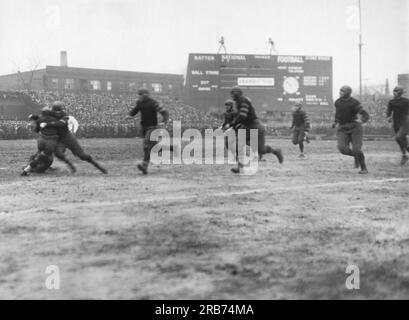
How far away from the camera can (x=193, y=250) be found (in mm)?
4352

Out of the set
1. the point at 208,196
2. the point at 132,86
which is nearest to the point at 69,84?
the point at 132,86

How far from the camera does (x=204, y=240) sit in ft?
15.5

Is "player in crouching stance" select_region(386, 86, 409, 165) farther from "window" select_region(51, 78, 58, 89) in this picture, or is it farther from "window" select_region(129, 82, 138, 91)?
"window" select_region(129, 82, 138, 91)

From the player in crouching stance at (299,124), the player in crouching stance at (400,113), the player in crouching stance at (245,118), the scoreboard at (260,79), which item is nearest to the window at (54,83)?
the scoreboard at (260,79)

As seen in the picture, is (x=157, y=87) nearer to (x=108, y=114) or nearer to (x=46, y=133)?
(x=108, y=114)

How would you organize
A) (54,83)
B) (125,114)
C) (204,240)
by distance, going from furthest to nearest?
(54,83)
(125,114)
(204,240)

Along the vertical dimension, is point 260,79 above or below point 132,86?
below

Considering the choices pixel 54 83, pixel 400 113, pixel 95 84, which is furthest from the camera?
pixel 95 84

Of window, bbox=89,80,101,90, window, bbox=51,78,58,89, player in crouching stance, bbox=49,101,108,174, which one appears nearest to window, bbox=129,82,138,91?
window, bbox=89,80,101,90

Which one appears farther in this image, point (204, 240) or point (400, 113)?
point (400, 113)

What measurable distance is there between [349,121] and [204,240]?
6.95 metres

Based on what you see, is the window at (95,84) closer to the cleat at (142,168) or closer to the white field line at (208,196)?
the cleat at (142,168)

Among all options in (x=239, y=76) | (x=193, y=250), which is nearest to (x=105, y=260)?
(x=193, y=250)

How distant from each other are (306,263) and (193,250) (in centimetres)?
96
